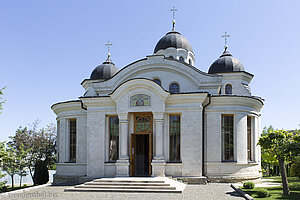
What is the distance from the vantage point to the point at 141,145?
2222 cm

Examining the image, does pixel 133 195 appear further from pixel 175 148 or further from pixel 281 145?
pixel 281 145

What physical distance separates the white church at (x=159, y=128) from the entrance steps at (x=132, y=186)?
6.20ft

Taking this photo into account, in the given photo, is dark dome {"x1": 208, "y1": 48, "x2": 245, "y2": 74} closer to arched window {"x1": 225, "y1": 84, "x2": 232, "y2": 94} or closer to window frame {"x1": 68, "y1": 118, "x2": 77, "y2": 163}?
arched window {"x1": 225, "y1": 84, "x2": 232, "y2": 94}

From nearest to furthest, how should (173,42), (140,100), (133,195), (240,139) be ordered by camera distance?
(133,195) → (140,100) → (240,139) → (173,42)

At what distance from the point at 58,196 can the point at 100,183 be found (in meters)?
2.71

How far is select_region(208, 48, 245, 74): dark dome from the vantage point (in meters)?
25.2

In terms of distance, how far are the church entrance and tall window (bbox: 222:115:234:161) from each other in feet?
15.1

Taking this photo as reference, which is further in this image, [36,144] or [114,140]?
[36,144]

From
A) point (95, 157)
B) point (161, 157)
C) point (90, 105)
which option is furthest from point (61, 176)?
point (161, 157)

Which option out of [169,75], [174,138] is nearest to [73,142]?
[174,138]

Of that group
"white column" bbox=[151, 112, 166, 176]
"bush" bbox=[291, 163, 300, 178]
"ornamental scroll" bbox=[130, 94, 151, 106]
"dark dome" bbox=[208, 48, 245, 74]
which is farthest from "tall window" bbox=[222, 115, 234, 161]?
"dark dome" bbox=[208, 48, 245, 74]

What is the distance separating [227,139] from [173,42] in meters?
9.77

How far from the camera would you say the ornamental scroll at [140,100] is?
19250 millimetres

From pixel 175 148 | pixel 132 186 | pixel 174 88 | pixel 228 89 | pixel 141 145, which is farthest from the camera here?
pixel 228 89
